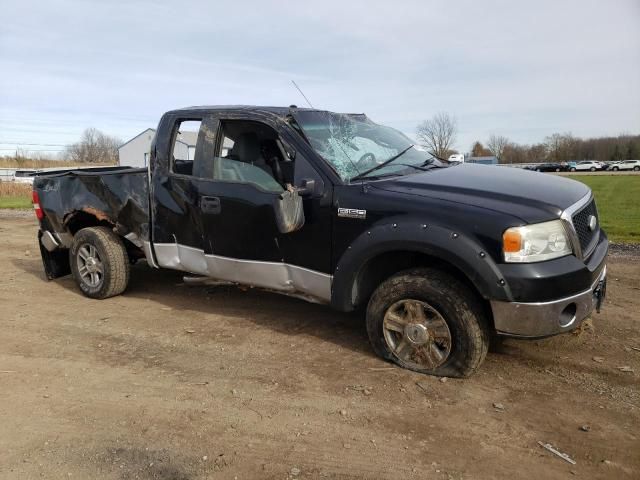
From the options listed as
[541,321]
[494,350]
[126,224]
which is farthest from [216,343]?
[541,321]

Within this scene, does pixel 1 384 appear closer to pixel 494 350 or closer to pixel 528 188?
pixel 494 350

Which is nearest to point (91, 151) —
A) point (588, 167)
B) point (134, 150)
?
point (134, 150)

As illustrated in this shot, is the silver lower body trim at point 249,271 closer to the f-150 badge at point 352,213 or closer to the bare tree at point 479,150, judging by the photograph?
the f-150 badge at point 352,213

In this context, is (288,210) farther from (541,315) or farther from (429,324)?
(541,315)

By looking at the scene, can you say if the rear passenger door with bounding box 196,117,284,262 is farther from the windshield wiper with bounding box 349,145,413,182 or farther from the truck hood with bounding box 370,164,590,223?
the truck hood with bounding box 370,164,590,223

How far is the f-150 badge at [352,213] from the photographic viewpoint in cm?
385

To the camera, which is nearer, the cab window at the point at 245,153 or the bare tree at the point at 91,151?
the cab window at the point at 245,153

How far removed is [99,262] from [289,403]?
3.39 m

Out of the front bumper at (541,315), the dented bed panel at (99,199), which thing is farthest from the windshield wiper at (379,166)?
the dented bed panel at (99,199)

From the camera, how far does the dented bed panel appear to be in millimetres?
5285

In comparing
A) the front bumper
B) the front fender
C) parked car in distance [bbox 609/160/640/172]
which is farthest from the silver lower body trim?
parked car in distance [bbox 609/160/640/172]

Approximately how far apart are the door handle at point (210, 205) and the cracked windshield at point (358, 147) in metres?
1.02

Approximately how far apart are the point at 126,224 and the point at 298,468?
3.61 m

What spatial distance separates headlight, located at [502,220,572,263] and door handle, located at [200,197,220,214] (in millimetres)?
2481
